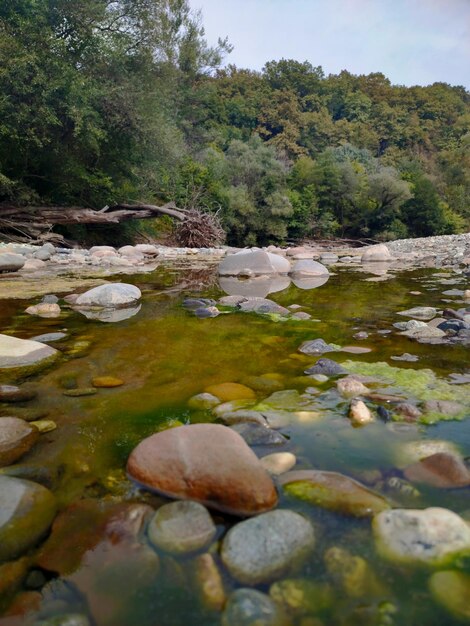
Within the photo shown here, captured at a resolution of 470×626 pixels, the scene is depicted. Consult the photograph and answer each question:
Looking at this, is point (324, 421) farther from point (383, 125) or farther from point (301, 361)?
point (383, 125)

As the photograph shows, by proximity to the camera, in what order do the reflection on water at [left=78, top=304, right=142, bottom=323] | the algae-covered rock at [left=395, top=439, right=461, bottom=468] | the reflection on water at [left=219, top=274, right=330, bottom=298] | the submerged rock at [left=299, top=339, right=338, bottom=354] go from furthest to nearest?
the reflection on water at [left=219, top=274, right=330, bottom=298]
the reflection on water at [left=78, top=304, right=142, bottom=323]
the submerged rock at [left=299, top=339, right=338, bottom=354]
the algae-covered rock at [left=395, top=439, right=461, bottom=468]

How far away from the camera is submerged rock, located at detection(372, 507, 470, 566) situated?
1.09 metres

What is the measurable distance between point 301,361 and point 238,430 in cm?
111

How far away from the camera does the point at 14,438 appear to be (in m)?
1.65

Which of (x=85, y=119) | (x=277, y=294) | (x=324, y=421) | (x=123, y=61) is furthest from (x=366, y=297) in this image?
(x=123, y=61)

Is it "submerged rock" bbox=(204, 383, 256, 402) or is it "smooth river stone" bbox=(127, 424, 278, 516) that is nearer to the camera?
"smooth river stone" bbox=(127, 424, 278, 516)

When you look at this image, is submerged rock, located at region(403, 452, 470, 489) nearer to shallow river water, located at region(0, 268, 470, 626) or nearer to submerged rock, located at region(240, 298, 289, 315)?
shallow river water, located at region(0, 268, 470, 626)

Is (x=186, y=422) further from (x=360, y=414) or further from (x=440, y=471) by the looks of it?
(x=440, y=471)

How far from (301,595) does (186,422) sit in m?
0.96

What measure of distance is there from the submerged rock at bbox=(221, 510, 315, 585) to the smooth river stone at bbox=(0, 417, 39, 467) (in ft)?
2.93

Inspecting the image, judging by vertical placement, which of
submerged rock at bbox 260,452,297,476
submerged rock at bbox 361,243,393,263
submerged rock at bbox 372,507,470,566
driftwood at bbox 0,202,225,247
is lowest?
submerged rock at bbox 361,243,393,263

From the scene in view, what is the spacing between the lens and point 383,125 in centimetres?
6794

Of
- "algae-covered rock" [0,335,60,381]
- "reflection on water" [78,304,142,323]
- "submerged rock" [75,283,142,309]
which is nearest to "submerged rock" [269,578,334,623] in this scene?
"algae-covered rock" [0,335,60,381]

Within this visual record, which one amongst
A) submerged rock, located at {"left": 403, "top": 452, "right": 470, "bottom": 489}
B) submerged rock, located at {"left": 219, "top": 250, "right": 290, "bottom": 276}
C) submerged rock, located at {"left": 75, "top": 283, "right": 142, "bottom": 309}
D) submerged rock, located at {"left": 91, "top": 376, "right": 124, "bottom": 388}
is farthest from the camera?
submerged rock, located at {"left": 219, "top": 250, "right": 290, "bottom": 276}
